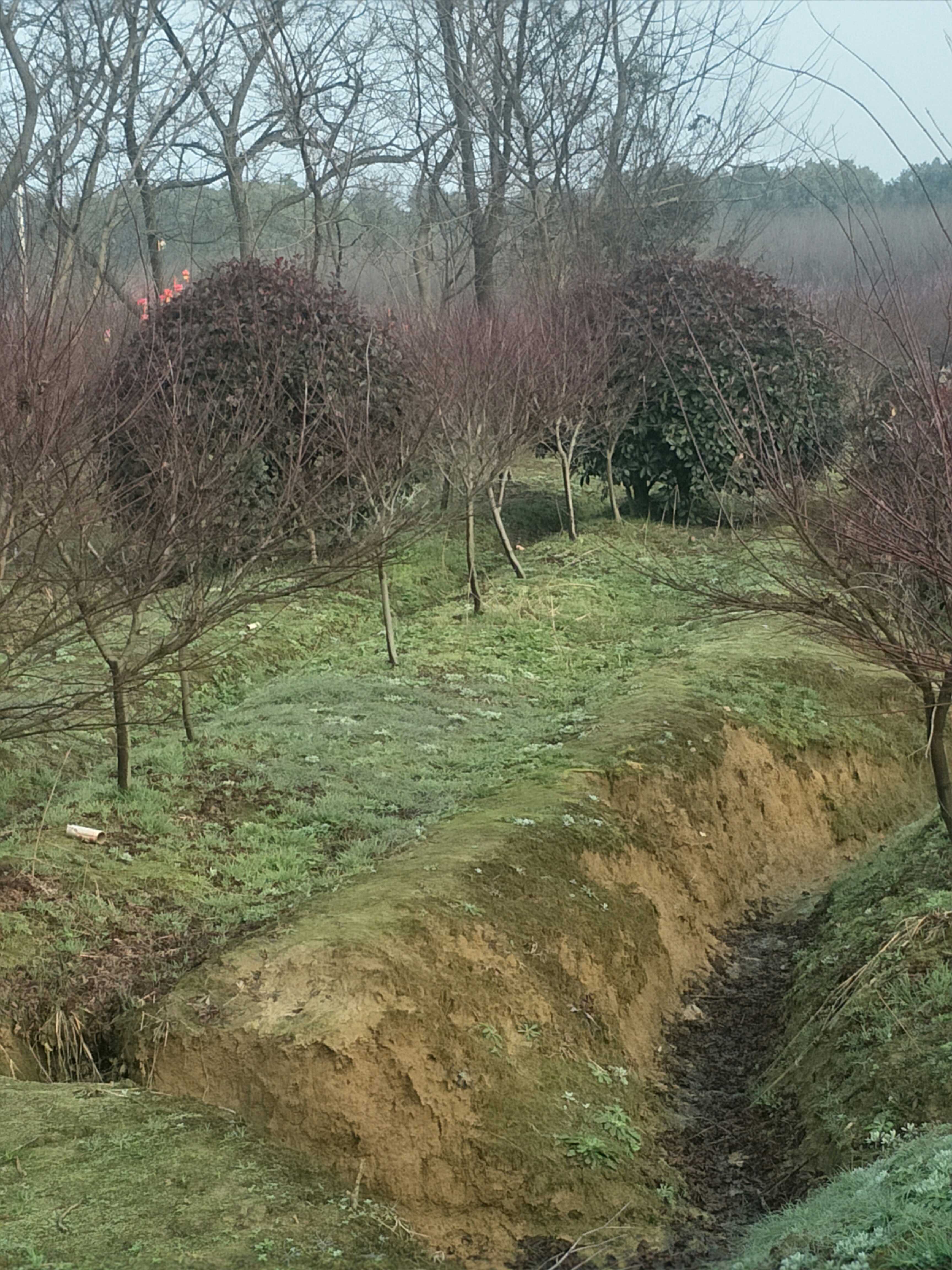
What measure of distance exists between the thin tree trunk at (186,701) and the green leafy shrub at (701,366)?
7.76 meters

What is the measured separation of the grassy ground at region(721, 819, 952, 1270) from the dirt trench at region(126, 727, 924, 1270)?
2.20ft

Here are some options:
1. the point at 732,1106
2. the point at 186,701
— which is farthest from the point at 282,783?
the point at 732,1106

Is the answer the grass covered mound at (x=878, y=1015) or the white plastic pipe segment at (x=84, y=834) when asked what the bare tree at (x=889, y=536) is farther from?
the white plastic pipe segment at (x=84, y=834)

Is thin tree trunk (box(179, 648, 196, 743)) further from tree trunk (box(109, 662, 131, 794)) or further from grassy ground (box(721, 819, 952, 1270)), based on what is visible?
grassy ground (box(721, 819, 952, 1270))

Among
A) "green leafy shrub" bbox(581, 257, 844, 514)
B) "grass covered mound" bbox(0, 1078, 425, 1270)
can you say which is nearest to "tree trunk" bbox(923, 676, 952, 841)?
"grass covered mound" bbox(0, 1078, 425, 1270)

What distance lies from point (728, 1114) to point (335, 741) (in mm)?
4122

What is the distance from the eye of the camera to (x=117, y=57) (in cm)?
1889

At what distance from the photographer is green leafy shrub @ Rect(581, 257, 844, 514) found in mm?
15344

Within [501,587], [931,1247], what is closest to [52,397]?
[931,1247]

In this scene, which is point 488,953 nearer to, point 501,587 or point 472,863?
point 472,863

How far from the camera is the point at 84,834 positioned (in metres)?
7.00

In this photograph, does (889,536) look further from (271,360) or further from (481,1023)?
(271,360)

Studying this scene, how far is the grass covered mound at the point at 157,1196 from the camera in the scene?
12.8 feet

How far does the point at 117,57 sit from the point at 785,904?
17.3m
